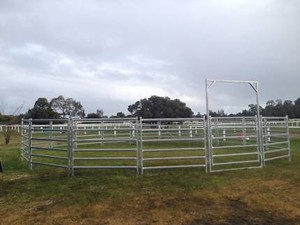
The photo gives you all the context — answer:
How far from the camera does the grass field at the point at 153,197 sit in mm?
6004

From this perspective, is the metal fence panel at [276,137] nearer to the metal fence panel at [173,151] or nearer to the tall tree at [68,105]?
the metal fence panel at [173,151]

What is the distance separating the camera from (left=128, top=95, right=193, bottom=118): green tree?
221ft

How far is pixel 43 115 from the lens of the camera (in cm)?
5647

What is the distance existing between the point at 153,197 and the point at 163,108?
6173cm

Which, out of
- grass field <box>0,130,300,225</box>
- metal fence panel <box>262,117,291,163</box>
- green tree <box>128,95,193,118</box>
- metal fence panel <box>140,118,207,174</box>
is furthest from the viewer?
green tree <box>128,95,193,118</box>

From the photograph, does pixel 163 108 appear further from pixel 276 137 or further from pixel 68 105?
pixel 276 137

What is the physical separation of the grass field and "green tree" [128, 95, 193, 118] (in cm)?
5646

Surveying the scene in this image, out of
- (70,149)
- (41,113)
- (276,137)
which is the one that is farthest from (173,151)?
(41,113)

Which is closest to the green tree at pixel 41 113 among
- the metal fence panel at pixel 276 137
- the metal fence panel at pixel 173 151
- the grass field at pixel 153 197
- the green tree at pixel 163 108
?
the green tree at pixel 163 108

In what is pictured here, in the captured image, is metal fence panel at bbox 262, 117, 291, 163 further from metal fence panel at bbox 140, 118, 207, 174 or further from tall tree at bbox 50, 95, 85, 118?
tall tree at bbox 50, 95, 85, 118

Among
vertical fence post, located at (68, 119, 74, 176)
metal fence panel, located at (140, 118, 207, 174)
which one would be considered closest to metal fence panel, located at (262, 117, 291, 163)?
metal fence panel, located at (140, 118, 207, 174)

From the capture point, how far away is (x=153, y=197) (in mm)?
7434

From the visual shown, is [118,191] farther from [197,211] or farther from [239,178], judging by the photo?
[239,178]

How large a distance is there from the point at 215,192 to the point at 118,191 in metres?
2.09
